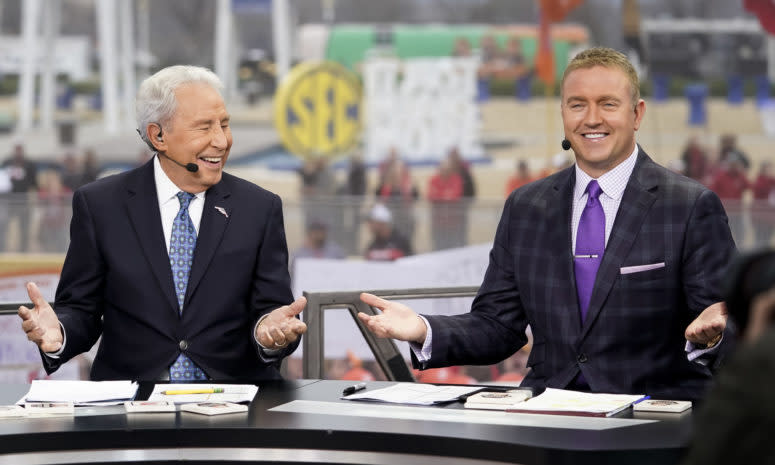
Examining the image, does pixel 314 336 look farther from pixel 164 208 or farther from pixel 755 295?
pixel 755 295

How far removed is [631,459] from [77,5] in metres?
16.4

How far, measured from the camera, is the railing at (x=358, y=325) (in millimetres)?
3475

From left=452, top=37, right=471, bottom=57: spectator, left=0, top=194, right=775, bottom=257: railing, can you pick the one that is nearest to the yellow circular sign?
left=452, top=37, right=471, bottom=57: spectator

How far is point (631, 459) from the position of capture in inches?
77.5

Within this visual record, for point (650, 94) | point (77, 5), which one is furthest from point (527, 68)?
point (77, 5)

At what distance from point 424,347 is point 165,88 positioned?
0.90m

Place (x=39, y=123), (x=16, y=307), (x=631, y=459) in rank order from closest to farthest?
(x=631, y=459) → (x=16, y=307) → (x=39, y=123)

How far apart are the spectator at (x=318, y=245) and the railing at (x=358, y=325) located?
4942 millimetres

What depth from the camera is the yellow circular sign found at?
48.0 ft

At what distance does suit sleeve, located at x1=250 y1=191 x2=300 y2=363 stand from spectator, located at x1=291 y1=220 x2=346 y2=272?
5.58 metres

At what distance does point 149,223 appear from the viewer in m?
3.00

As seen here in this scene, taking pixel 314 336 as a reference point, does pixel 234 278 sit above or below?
above

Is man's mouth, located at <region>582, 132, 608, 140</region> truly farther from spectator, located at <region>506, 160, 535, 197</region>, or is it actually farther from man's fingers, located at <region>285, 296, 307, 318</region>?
spectator, located at <region>506, 160, 535, 197</region>

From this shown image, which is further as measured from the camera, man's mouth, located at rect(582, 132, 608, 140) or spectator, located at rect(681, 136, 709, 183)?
spectator, located at rect(681, 136, 709, 183)
